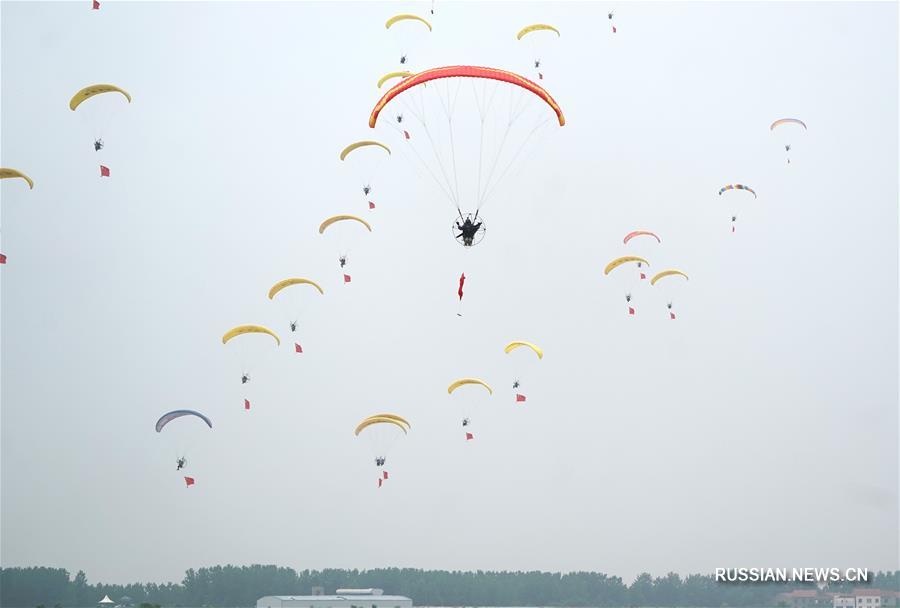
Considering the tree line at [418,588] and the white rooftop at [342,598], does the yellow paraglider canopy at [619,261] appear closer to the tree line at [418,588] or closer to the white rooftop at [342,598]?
the white rooftop at [342,598]

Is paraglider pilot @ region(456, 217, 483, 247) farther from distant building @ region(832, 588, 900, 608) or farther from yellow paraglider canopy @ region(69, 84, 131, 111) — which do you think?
distant building @ region(832, 588, 900, 608)

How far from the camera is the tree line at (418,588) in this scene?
89.5 metres

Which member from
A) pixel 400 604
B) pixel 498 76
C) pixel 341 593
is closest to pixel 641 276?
pixel 498 76

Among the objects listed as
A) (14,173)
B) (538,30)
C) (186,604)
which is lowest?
(186,604)

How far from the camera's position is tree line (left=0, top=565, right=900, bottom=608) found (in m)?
89.5

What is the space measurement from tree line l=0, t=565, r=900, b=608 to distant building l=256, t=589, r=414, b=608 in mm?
32026

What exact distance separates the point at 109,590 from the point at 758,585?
188 ft

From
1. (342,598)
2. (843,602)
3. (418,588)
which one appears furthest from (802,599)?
(342,598)

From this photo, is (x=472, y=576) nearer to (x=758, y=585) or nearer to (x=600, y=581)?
(x=600, y=581)

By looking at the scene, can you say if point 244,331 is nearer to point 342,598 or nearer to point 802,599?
point 342,598

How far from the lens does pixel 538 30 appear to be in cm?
3972

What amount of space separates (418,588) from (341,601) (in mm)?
39717

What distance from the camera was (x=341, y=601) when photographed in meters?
59.3

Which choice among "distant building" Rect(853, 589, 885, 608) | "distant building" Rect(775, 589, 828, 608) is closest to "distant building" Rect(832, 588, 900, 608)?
"distant building" Rect(853, 589, 885, 608)
